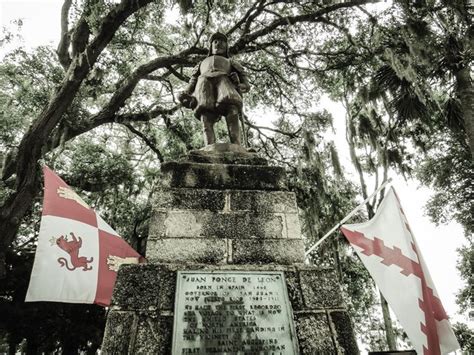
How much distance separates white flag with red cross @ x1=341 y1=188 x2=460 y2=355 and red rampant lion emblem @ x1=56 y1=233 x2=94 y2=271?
119 inches

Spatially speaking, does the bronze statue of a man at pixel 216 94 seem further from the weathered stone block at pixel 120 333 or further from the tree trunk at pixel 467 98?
the tree trunk at pixel 467 98

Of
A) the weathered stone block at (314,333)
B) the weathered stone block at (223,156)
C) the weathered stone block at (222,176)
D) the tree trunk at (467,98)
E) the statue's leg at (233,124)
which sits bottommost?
the weathered stone block at (314,333)

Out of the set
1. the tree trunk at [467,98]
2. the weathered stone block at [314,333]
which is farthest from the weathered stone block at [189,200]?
the tree trunk at [467,98]

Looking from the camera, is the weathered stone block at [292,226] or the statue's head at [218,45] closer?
the weathered stone block at [292,226]

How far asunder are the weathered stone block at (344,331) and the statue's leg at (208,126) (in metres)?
2.17

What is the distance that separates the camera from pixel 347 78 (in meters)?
8.12

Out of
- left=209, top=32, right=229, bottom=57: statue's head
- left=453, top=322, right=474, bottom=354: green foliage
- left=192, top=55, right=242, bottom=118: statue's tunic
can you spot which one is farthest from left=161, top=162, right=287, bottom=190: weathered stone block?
left=453, top=322, right=474, bottom=354: green foliage

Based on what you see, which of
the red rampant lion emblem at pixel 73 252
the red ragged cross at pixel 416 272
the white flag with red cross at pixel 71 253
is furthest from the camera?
the red rampant lion emblem at pixel 73 252

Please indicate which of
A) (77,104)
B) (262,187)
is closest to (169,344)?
(262,187)

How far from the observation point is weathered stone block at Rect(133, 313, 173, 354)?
77.0 inches

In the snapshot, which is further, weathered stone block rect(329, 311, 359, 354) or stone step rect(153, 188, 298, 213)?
stone step rect(153, 188, 298, 213)

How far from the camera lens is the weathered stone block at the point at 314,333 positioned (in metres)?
2.07

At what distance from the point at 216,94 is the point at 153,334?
2663 mm

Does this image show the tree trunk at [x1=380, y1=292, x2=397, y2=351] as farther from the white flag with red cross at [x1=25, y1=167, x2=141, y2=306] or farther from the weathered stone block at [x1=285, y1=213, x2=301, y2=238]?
the white flag with red cross at [x1=25, y1=167, x2=141, y2=306]
